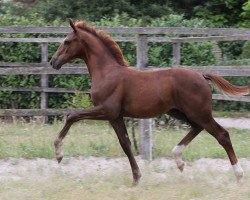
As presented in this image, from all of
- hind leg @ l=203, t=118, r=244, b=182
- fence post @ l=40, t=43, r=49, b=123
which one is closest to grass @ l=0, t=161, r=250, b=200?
hind leg @ l=203, t=118, r=244, b=182

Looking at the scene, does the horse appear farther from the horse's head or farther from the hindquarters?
the horse's head

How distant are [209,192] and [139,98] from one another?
5.00 feet

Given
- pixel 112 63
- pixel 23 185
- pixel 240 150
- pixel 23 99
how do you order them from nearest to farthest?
pixel 23 185 < pixel 112 63 < pixel 240 150 < pixel 23 99

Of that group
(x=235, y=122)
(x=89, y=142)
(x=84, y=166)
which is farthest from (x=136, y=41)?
(x=235, y=122)

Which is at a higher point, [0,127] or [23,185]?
[23,185]

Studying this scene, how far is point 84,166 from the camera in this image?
356 inches

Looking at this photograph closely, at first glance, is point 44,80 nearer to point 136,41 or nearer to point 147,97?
point 136,41

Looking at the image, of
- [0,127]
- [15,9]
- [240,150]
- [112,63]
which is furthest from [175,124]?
[15,9]

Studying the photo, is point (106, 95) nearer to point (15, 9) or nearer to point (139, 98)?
point (139, 98)

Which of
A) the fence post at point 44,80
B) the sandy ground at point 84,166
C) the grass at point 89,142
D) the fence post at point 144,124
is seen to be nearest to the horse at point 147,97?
the sandy ground at point 84,166

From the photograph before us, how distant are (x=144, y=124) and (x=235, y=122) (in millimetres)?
4508

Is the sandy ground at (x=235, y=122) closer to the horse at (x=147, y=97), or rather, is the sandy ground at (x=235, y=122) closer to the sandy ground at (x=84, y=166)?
the sandy ground at (x=84, y=166)

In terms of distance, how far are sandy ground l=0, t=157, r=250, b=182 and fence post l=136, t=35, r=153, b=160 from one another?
0.50 ft

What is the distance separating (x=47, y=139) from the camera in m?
10.7
